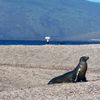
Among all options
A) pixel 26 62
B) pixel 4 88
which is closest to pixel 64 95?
pixel 4 88

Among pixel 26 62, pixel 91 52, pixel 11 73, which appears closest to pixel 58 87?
pixel 11 73

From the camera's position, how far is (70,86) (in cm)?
1955

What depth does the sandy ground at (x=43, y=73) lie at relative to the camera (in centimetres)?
1799

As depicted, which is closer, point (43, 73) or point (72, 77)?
point (72, 77)

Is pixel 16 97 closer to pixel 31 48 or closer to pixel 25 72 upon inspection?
pixel 25 72

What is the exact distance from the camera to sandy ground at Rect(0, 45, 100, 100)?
1799cm

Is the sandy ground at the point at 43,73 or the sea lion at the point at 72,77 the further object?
the sea lion at the point at 72,77

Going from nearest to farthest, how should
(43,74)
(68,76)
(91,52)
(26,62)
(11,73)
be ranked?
(68,76)
(11,73)
(43,74)
(26,62)
(91,52)

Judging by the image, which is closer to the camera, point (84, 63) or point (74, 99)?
point (74, 99)

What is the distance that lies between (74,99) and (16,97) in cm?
195

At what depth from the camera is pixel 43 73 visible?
29.0m

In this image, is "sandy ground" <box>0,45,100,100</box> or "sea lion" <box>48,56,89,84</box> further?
"sea lion" <box>48,56,89,84</box>

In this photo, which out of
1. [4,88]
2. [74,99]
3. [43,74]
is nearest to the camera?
[74,99]

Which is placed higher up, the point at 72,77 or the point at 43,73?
the point at 72,77
